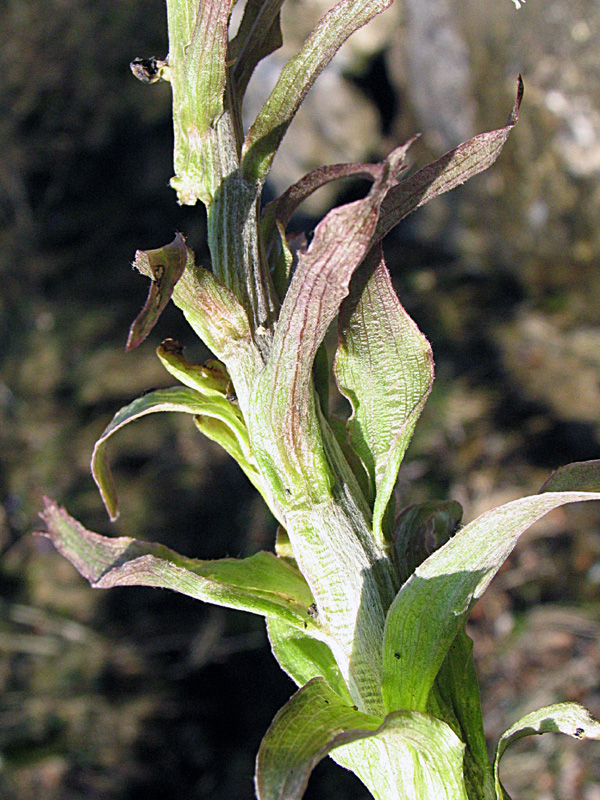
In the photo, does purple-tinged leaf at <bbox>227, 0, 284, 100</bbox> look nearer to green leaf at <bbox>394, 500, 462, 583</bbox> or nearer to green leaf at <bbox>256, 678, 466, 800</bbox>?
green leaf at <bbox>394, 500, 462, 583</bbox>

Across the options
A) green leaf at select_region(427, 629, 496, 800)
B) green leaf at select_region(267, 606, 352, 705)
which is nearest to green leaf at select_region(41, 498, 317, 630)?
green leaf at select_region(267, 606, 352, 705)

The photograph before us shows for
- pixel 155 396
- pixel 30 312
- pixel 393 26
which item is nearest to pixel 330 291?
pixel 155 396

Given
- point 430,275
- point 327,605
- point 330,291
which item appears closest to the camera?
point 330,291

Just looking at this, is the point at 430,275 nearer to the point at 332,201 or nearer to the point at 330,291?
the point at 332,201

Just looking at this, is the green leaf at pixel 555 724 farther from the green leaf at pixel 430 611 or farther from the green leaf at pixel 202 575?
the green leaf at pixel 202 575

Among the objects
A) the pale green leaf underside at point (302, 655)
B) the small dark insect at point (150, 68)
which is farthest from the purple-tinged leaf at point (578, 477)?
the small dark insect at point (150, 68)

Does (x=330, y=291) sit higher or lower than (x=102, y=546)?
higher
